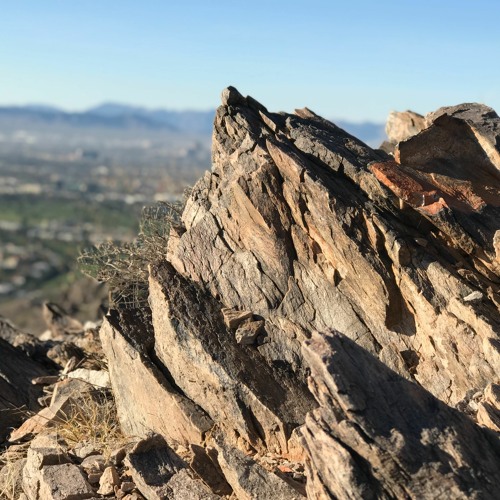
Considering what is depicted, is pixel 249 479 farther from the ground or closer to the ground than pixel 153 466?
farther from the ground

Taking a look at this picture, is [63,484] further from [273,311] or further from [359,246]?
[359,246]

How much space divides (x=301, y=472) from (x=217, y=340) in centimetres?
215

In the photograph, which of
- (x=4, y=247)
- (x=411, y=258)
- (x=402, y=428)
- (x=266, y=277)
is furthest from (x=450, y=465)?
(x=4, y=247)

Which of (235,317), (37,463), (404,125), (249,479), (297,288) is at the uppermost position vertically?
(404,125)

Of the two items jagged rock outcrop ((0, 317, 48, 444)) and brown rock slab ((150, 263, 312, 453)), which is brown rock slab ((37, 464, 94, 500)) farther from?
jagged rock outcrop ((0, 317, 48, 444))

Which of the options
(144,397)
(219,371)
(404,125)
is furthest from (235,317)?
(404,125)

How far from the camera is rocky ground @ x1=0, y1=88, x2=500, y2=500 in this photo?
8.91 m

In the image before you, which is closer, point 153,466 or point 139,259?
point 153,466

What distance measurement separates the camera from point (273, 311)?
399 inches

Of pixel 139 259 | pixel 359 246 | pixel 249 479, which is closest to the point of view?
pixel 249 479

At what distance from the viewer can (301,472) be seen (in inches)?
328

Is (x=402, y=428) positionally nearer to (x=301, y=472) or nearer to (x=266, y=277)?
(x=301, y=472)

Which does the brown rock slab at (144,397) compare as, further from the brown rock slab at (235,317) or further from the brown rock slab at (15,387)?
the brown rock slab at (15,387)

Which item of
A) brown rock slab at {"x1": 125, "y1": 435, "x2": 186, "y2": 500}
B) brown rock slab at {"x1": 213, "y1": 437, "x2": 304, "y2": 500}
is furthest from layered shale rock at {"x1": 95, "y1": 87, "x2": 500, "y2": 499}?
brown rock slab at {"x1": 125, "y1": 435, "x2": 186, "y2": 500}
